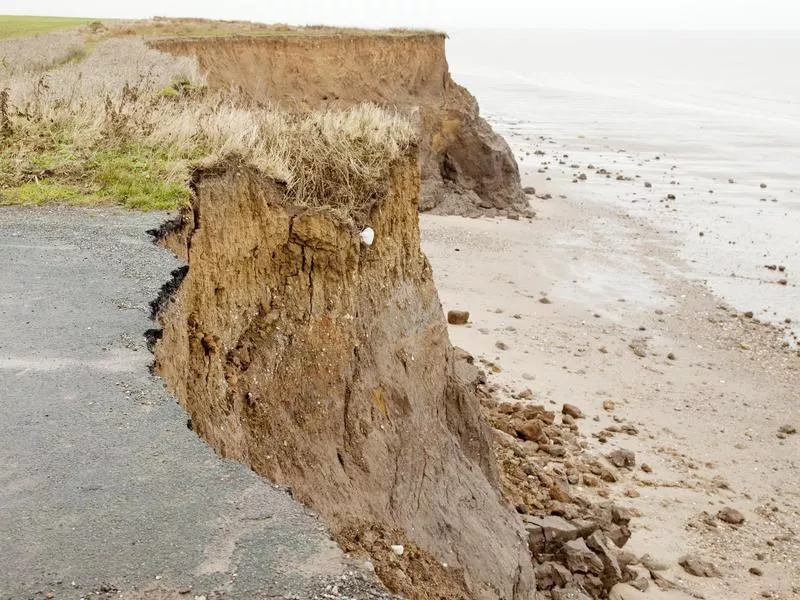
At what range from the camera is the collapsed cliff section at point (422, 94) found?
106 ft

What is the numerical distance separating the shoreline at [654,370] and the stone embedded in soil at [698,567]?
109 mm

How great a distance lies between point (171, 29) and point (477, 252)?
52.0ft

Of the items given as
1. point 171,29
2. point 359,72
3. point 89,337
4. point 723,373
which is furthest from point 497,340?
point 171,29

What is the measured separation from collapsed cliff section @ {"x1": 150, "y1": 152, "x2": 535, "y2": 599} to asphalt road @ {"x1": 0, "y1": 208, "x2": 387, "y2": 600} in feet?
2.53

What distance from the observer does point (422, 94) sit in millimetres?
35000

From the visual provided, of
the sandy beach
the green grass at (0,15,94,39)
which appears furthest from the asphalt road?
the green grass at (0,15,94,39)

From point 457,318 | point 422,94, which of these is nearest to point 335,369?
point 457,318

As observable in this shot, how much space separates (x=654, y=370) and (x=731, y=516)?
6.50 m

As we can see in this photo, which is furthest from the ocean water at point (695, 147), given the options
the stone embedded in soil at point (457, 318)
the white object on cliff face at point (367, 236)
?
the white object on cliff face at point (367, 236)

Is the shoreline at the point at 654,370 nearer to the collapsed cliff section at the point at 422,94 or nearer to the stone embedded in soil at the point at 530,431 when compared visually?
the stone embedded in soil at the point at 530,431

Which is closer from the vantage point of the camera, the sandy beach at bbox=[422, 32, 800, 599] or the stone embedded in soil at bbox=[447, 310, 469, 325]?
the sandy beach at bbox=[422, 32, 800, 599]

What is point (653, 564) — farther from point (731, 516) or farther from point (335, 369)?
point (335, 369)

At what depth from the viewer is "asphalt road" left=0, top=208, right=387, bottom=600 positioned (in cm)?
362

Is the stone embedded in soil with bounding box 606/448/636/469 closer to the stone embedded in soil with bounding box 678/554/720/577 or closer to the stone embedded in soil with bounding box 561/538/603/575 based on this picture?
the stone embedded in soil with bounding box 678/554/720/577
